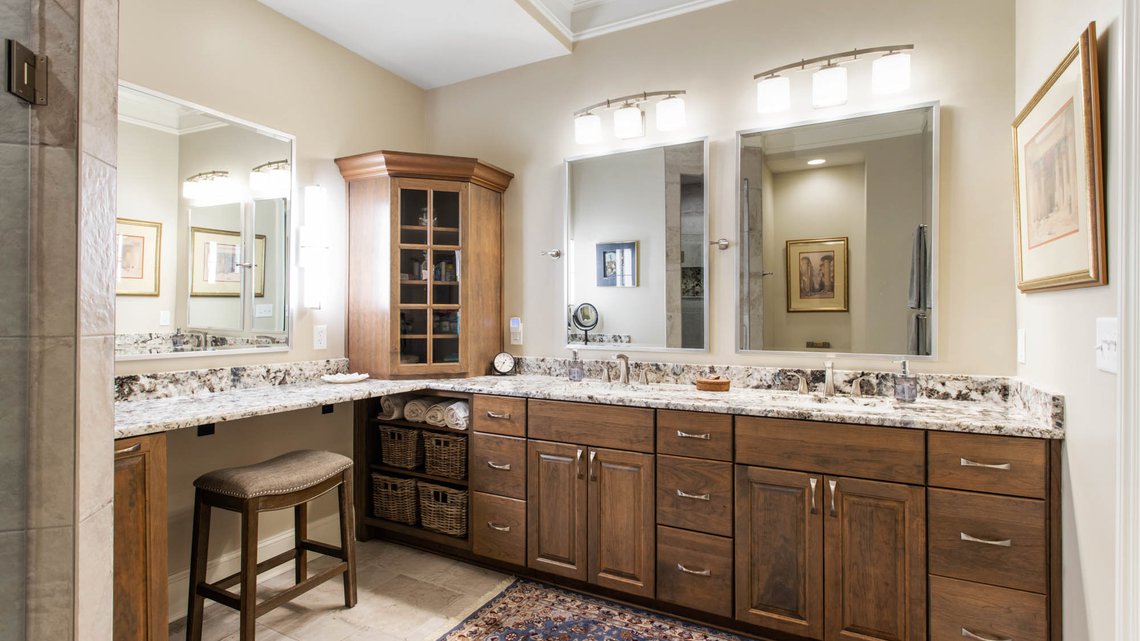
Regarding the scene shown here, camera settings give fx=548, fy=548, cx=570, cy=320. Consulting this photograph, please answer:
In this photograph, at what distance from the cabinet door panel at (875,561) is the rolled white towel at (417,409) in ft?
6.36

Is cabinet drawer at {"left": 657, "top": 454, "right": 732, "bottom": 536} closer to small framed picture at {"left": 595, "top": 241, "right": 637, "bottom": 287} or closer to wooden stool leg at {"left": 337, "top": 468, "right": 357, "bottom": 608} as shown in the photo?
small framed picture at {"left": 595, "top": 241, "right": 637, "bottom": 287}

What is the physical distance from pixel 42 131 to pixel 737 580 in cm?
238

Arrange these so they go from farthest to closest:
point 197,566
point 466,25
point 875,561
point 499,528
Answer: point 466,25 < point 499,528 < point 197,566 < point 875,561

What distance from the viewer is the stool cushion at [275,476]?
6.52 feet

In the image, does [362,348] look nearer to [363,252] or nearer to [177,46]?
[363,252]

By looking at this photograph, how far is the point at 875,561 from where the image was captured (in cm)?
191

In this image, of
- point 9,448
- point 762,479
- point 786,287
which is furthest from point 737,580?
point 9,448

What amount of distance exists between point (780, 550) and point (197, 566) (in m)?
2.16

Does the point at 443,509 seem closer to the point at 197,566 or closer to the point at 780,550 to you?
the point at 197,566

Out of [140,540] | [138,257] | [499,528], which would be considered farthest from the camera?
[499,528]

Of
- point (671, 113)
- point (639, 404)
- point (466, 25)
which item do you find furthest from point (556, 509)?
point (466, 25)

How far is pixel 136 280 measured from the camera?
2.19 meters

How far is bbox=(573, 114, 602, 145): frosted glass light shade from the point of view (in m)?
3.02

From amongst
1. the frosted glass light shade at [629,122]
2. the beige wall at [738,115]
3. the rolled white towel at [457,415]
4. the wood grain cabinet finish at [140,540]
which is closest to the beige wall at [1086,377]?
the beige wall at [738,115]
